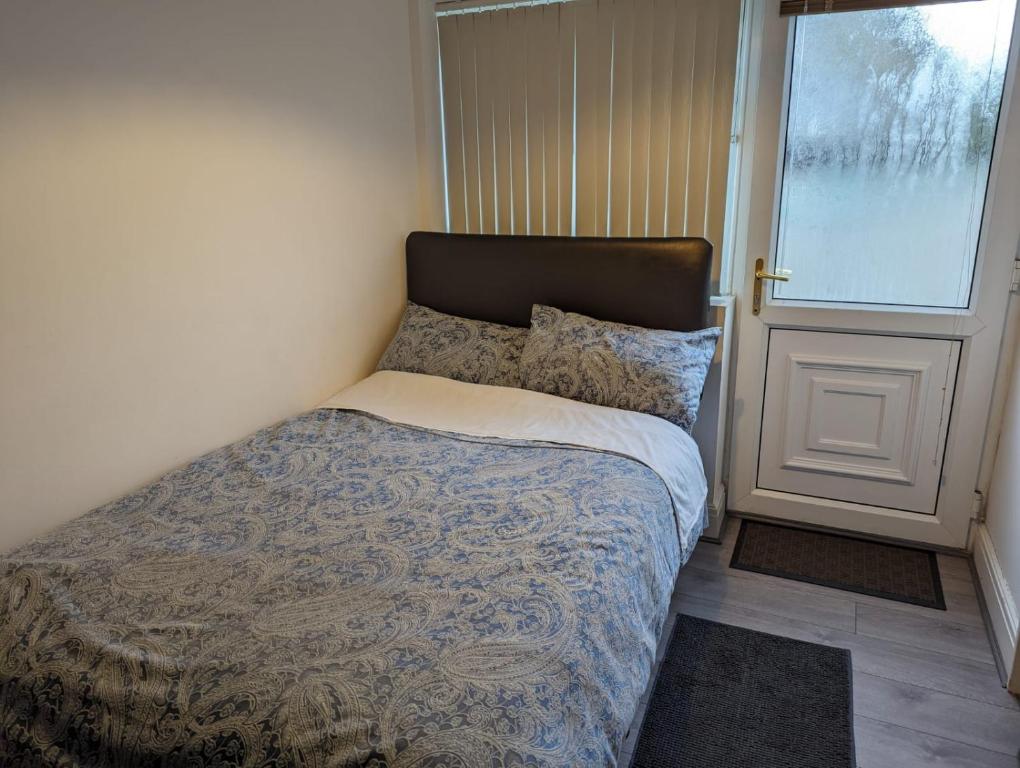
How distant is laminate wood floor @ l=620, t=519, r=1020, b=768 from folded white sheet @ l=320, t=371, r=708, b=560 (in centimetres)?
38

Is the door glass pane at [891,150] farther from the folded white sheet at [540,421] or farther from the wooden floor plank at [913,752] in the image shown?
the wooden floor plank at [913,752]

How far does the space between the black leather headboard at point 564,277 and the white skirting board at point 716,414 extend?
5.8 inches

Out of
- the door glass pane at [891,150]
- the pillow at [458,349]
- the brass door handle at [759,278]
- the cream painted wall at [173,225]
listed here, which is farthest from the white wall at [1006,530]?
the cream painted wall at [173,225]

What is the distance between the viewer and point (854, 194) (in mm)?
2430

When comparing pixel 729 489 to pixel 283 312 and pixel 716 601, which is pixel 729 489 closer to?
pixel 716 601

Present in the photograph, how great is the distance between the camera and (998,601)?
211 centimetres

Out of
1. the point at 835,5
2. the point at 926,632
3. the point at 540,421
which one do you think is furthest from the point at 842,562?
the point at 835,5

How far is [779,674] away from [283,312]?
1.89m

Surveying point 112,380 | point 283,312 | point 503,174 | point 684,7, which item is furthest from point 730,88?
point 112,380

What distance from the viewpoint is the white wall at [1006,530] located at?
2016 millimetres

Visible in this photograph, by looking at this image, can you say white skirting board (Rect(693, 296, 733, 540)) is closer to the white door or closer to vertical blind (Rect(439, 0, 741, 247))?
the white door

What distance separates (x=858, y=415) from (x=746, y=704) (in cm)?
124

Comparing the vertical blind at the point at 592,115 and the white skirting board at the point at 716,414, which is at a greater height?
the vertical blind at the point at 592,115

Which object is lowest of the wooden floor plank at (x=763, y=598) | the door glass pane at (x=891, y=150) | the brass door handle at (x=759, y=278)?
the wooden floor plank at (x=763, y=598)
